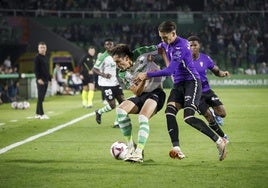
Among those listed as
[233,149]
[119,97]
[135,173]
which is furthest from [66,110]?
[135,173]

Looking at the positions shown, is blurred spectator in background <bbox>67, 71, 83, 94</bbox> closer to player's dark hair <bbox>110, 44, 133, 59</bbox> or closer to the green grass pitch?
the green grass pitch

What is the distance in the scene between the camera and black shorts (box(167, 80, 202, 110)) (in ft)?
35.0

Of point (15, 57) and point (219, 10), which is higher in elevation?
point (219, 10)

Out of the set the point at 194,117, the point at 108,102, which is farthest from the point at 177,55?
the point at 108,102

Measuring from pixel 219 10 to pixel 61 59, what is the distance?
41.3 feet

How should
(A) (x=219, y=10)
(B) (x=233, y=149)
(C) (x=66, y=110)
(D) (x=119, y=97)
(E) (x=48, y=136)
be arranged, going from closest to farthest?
(B) (x=233, y=149) → (E) (x=48, y=136) → (D) (x=119, y=97) → (C) (x=66, y=110) → (A) (x=219, y=10)

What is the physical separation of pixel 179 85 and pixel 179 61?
1.96 feet

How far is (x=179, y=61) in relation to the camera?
34.3ft

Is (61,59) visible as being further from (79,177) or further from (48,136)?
(79,177)

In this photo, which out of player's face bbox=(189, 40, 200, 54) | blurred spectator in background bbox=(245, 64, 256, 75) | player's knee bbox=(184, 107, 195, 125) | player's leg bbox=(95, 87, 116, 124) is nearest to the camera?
player's knee bbox=(184, 107, 195, 125)

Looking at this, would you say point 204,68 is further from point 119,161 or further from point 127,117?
point 119,161

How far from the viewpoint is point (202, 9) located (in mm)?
49469

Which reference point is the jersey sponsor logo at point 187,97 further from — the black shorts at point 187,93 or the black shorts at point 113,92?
the black shorts at point 113,92

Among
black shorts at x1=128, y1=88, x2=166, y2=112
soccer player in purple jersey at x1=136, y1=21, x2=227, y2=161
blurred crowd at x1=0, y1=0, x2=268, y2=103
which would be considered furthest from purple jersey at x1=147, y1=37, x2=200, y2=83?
blurred crowd at x1=0, y1=0, x2=268, y2=103
